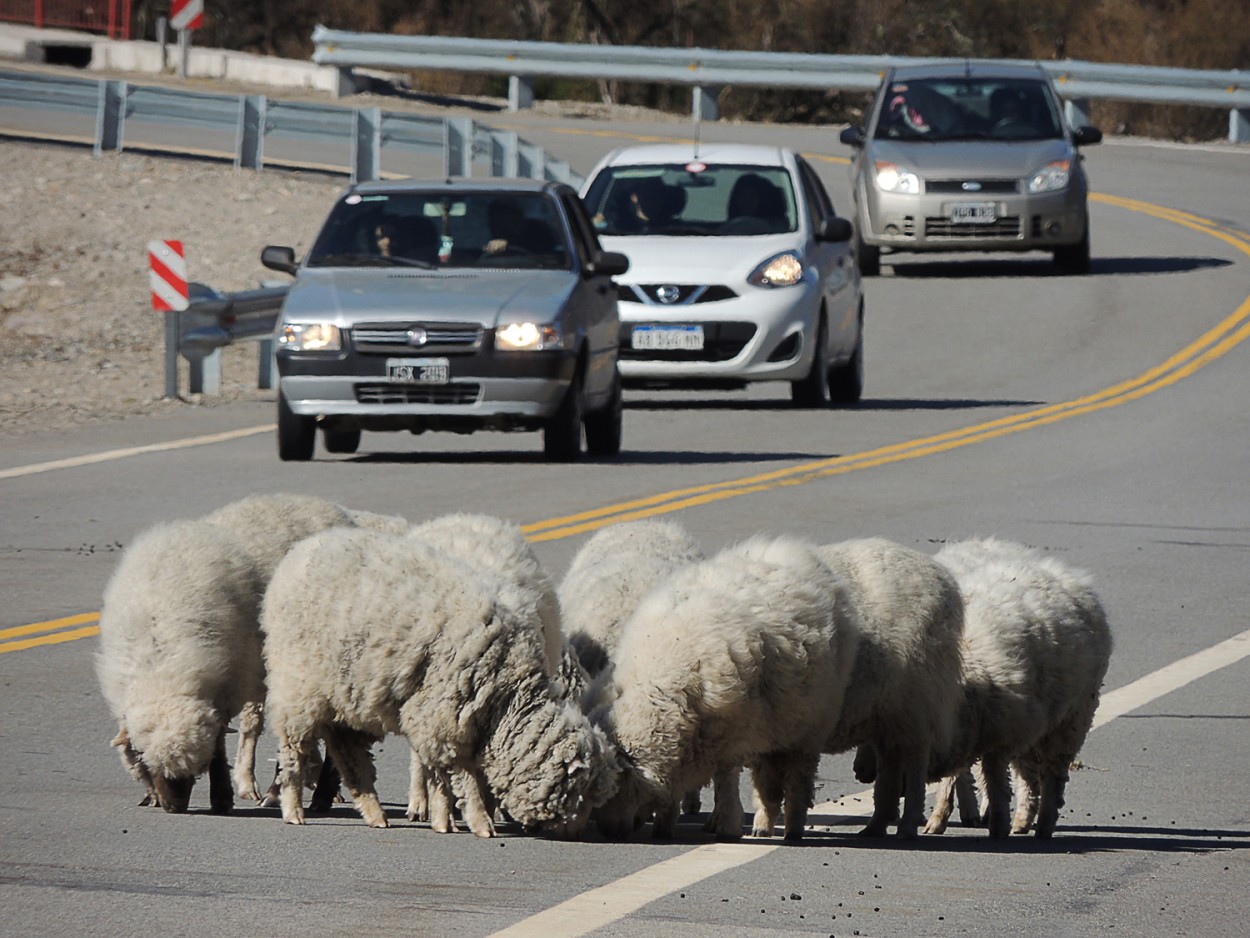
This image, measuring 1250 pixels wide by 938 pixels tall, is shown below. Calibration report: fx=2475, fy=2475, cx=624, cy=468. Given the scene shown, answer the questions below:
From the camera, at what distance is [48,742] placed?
337 inches

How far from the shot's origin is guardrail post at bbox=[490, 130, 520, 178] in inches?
1262

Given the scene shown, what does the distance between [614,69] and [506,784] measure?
114 feet

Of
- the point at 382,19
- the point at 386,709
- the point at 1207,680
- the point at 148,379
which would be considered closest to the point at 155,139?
the point at 148,379

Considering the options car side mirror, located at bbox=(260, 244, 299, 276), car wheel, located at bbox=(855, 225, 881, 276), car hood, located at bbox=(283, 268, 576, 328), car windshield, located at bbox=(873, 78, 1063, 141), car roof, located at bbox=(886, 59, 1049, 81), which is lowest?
car wheel, located at bbox=(855, 225, 881, 276)

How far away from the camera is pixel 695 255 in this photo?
19.5 metres

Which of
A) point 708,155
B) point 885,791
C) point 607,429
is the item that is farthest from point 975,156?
point 885,791

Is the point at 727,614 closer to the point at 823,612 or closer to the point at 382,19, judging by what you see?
the point at 823,612

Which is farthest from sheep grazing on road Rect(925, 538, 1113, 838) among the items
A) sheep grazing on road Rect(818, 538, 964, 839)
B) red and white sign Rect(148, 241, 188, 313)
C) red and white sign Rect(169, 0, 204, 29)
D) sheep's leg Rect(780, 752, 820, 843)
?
red and white sign Rect(169, 0, 204, 29)

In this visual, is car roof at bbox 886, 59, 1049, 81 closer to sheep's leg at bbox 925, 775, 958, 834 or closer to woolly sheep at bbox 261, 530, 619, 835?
sheep's leg at bbox 925, 775, 958, 834

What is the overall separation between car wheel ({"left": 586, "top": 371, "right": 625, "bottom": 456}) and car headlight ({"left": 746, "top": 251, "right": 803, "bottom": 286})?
7.99 feet

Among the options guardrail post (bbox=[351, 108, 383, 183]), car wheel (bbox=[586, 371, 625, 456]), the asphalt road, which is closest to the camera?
the asphalt road

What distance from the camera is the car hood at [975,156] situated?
26.5m

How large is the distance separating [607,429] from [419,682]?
401 inches

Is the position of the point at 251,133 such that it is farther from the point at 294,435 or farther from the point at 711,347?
the point at 294,435
